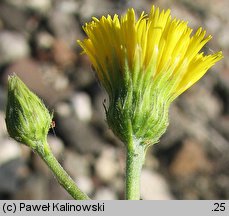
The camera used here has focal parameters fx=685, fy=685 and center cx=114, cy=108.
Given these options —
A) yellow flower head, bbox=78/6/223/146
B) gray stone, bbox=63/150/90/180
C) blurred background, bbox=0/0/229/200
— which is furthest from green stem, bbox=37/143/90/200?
gray stone, bbox=63/150/90/180

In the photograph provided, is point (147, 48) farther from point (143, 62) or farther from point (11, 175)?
point (11, 175)

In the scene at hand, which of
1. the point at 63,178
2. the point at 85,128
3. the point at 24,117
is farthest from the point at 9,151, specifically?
the point at 63,178

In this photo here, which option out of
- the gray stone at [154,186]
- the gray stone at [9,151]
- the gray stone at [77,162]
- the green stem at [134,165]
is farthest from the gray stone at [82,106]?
the green stem at [134,165]

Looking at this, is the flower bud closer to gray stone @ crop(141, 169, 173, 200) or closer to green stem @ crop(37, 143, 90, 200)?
green stem @ crop(37, 143, 90, 200)

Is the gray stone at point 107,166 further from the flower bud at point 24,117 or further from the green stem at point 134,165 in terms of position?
the green stem at point 134,165

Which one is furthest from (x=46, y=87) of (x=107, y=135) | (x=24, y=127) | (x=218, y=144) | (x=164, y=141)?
(x=24, y=127)

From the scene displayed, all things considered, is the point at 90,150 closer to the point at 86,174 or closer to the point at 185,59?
the point at 86,174
